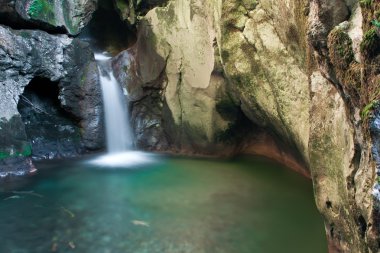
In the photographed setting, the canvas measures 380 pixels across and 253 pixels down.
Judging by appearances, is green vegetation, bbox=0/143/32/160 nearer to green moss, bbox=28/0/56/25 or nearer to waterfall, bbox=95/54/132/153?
waterfall, bbox=95/54/132/153

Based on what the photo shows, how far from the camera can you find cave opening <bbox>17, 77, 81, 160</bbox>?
1022 centimetres

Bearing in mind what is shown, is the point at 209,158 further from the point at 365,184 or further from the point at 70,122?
the point at 365,184

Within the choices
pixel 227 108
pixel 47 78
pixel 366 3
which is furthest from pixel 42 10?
pixel 366 3

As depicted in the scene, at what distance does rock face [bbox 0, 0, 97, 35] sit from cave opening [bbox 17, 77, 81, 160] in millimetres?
1533

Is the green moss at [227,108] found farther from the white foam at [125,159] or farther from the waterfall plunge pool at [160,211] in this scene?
the white foam at [125,159]

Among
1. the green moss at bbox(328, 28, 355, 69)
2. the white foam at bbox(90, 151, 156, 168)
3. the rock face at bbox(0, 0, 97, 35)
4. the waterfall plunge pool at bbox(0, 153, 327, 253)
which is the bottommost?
the waterfall plunge pool at bbox(0, 153, 327, 253)

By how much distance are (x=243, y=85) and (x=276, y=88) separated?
52.2 inches

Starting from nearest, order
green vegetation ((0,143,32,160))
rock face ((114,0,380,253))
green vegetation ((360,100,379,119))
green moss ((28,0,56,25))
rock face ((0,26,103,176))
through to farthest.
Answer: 1. green vegetation ((360,100,379,119))
2. rock face ((114,0,380,253))
3. green vegetation ((0,143,32,160))
4. rock face ((0,26,103,176))
5. green moss ((28,0,56,25))

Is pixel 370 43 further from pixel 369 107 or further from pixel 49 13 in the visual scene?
pixel 49 13

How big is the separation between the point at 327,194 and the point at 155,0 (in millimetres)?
9137

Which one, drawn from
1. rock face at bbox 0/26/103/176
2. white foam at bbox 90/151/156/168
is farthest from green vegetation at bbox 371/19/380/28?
rock face at bbox 0/26/103/176

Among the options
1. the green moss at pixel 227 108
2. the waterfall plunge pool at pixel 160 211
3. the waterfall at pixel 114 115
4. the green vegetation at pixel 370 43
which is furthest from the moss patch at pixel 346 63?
the waterfall at pixel 114 115

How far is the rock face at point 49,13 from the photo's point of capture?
9453 millimetres

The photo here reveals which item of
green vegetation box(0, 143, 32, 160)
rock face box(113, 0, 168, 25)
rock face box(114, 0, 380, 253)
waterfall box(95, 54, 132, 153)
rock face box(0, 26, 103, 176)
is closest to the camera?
rock face box(114, 0, 380, 253)
